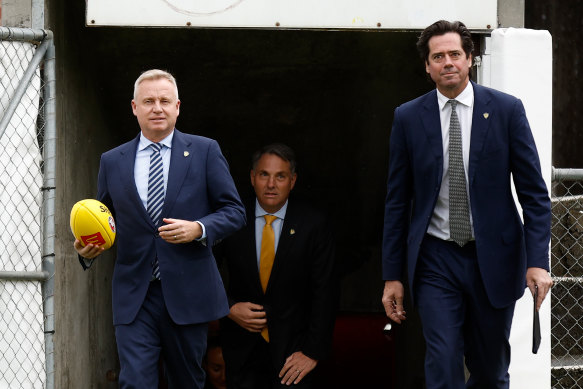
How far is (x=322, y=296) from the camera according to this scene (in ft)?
19.4

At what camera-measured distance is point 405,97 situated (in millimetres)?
7414

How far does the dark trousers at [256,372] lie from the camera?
592cm

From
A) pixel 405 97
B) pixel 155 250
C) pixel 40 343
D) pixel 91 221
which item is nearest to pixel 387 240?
pixel 155 250

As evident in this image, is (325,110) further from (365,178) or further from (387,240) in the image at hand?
(387,240)

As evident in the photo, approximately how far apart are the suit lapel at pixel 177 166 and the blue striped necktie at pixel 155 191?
37 mm

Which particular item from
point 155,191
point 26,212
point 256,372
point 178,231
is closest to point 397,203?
point 178,231

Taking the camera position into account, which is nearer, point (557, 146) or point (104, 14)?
point (104, 14)

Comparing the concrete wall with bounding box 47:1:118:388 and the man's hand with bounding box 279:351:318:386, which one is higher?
the concrete wall with bounding box 47:1:118:388

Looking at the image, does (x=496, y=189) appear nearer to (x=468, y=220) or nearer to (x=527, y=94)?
(x=468, y=220)

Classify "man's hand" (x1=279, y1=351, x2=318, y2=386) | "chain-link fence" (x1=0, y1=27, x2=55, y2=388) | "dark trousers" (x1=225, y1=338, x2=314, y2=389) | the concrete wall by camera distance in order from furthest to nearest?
"dark trousers" (x1=225, y1=338, x2=314, y2=389) → "man's hand" (x1=279, y1=351, x2=318, y2=386) → the concrete wall → "chain-link fence" (x1=0, y1=27, x2=55, y2=388)

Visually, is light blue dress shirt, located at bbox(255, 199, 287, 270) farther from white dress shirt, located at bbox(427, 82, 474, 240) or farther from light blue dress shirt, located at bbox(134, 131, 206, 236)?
white dress shirt, located at bbox(427, 82, 474, 240)

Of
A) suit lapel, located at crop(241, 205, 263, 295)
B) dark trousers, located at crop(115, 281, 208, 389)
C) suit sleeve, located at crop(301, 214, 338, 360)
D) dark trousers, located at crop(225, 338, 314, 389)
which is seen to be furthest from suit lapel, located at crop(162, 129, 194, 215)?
dark trousers, located at crop(225, 338, 314, 389)

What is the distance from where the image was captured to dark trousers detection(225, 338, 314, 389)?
5922 millimetres

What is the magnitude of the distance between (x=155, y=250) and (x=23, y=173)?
48.9 inches
